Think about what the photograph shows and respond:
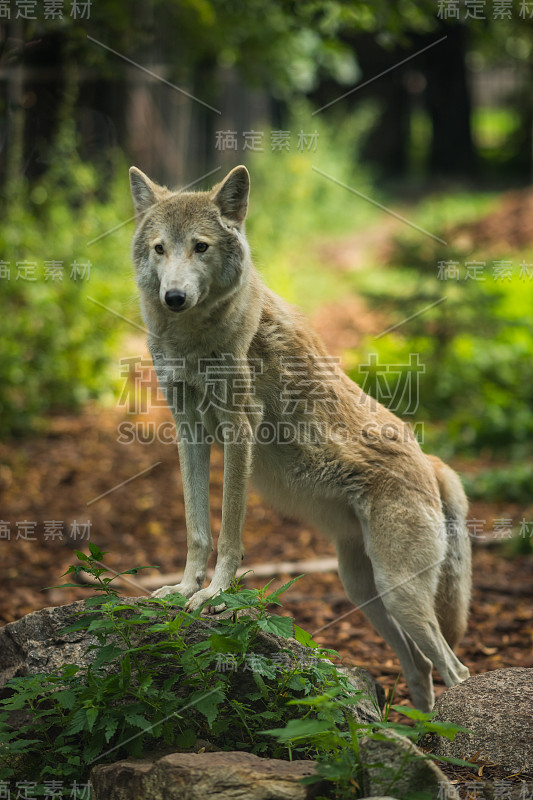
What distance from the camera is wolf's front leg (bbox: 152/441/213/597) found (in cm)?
398

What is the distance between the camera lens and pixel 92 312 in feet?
30.6

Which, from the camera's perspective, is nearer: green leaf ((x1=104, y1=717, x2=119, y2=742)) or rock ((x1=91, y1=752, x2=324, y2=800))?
rock ((x1=91, y1=752, x2=324, y2=800))

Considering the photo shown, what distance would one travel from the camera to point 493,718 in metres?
3.59

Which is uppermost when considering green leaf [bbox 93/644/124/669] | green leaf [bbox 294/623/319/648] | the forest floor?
green leaf [bbox 294/623/319/648]

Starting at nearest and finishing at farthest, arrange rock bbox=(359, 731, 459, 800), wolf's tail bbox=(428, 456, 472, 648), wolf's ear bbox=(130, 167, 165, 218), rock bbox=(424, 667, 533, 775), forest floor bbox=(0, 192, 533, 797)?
rock bbox=(359, 731, 459, 800) < rock bbox=(424, 667, 533, 775) < wolf's ear bbox=(130, 167, 165, 218) < wolf's tail bbox=(428, 456, 472, 648) < forest floor bbox=(0, 192, 533, 797)

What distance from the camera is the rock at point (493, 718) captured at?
3.51m

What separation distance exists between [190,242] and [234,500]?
1265 mm

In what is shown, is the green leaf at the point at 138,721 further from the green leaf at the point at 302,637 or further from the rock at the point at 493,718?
the rock at the point at 493,718

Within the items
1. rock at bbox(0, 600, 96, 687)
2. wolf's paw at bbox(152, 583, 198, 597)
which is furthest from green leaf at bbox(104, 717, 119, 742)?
wolf's paw at bbox(152, 583, 198, 597)

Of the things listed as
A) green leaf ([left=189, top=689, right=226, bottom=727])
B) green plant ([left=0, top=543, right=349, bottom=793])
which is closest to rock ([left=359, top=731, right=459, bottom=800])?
green plant ([left=0, top=543, right=349, bottom=793])

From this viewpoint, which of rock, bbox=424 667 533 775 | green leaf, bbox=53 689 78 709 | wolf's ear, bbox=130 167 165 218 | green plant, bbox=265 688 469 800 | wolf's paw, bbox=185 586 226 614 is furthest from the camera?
wolf's ear, bbox=130 167 165 218

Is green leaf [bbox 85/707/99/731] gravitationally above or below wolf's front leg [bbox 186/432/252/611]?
below

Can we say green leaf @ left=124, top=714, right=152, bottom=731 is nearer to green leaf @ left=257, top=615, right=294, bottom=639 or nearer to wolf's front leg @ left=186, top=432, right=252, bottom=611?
green leaf @ left=257, top=615, right=294, bottom=639

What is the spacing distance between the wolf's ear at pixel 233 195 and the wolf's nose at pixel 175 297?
0.62 meters
